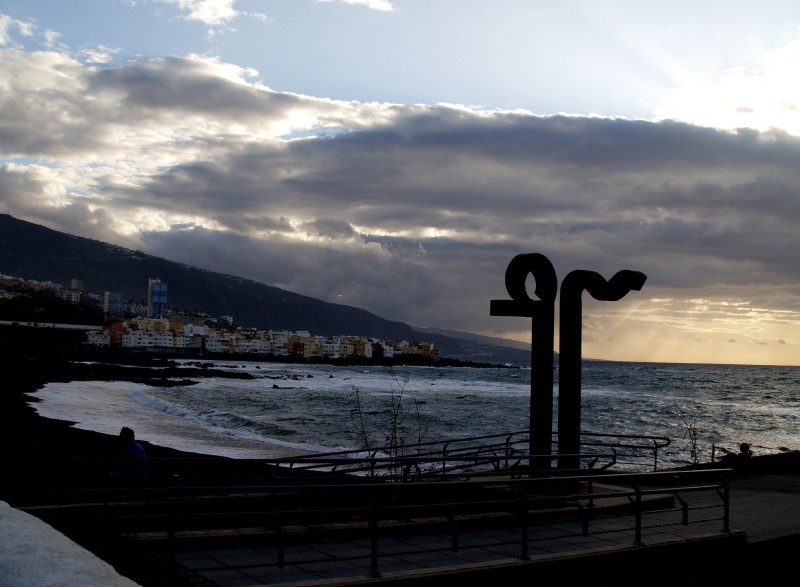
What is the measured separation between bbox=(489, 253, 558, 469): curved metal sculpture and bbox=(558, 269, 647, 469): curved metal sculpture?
0.22 metres

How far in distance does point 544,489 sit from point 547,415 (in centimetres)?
146

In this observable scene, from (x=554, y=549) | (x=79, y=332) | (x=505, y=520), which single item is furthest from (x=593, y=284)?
(x=79, y=332)

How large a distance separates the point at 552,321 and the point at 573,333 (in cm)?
39

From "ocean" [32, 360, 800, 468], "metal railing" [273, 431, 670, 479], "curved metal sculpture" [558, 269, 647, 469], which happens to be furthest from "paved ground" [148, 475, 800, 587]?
"ocean" [32, 360, 800, 468]

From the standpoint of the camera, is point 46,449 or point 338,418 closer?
point 46,449

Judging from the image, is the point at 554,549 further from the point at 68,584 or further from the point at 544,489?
the point at 68,584

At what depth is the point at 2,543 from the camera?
10.3ft

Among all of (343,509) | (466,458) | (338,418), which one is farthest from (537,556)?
(338,418)

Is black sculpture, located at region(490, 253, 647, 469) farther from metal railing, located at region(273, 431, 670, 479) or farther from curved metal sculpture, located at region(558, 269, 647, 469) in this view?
metal railing, located at region(273, 431, 670, 479)

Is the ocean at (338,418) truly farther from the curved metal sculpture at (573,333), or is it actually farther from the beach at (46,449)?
the curved metal sculpture at (573,333)

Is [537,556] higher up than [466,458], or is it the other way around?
[466,458]

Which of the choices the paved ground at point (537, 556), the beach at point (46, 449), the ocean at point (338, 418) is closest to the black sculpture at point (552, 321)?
the paved ground at point (537, 556)

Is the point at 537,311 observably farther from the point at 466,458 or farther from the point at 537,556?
the point at 537,556

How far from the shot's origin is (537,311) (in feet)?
41.8
